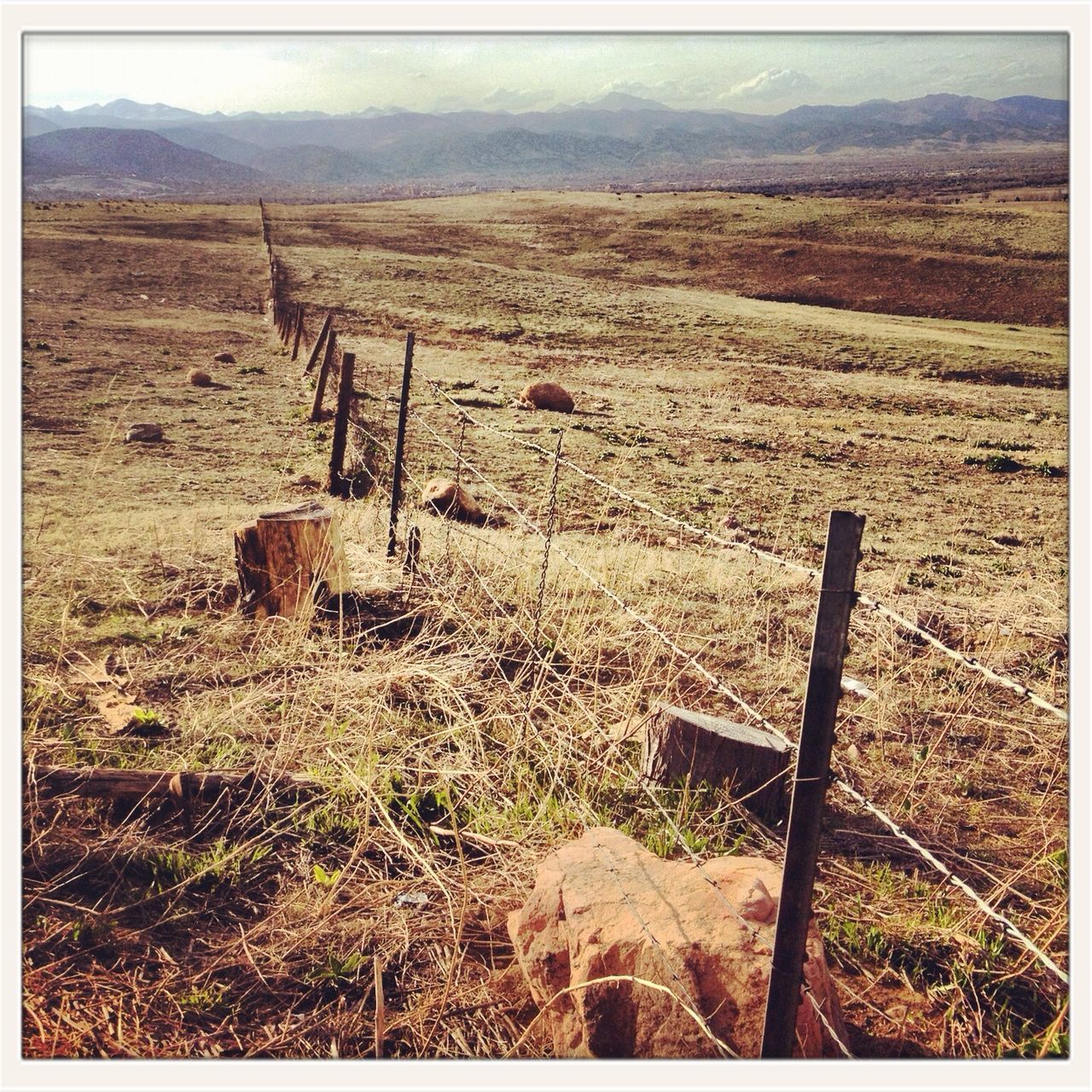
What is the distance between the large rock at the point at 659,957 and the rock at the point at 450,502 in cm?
549

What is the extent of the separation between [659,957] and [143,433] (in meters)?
9.83

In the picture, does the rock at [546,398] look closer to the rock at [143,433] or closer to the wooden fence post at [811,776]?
the rock at [143,433]

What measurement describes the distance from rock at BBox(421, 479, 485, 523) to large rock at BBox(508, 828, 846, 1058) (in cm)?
549

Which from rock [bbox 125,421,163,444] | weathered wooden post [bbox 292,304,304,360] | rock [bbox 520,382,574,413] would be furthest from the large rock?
weathered wooden post [bbox 292,304,304,360]

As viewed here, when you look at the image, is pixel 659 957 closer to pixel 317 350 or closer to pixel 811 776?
pixel 811 776

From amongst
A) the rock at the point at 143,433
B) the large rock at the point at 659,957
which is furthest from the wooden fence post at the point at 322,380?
the large rock at the point at 659,957

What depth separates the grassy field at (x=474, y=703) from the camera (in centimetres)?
280

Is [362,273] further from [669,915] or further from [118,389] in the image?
[669,915]

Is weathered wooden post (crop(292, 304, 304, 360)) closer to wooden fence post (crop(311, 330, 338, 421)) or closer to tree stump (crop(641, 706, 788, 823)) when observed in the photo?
wooden fence post (crop(311, 330, 338, 421))

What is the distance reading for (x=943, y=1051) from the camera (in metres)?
2.69

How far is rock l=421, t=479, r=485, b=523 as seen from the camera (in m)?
7.91
